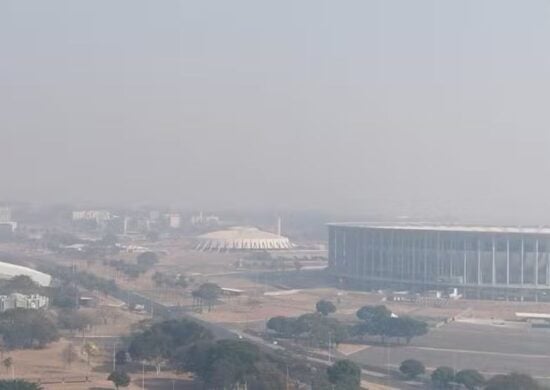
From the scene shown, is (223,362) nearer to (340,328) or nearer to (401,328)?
(340,328)

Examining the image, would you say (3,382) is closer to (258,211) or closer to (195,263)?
(195,263)

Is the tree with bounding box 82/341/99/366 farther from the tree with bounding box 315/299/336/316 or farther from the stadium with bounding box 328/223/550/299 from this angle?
the stadium with bounding box 328/223/550/299

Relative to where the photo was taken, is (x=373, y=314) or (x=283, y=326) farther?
(x=373, y=314)

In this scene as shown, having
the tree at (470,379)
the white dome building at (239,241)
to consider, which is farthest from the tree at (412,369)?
the white dome building at (239,241)

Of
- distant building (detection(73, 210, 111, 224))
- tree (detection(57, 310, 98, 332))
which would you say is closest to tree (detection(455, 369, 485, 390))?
tree (detection(57, 310, 98, 332))

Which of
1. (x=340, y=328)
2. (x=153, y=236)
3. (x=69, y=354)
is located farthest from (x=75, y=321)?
(x=153, y=236)

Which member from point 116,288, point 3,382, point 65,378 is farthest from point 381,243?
point 3,382

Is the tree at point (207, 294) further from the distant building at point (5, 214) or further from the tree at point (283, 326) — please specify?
the distant building at point (5, 214)
